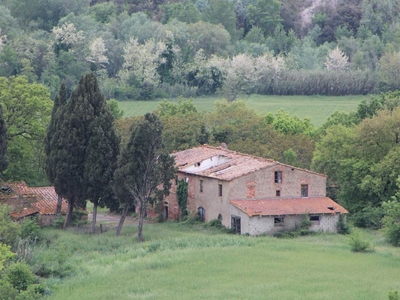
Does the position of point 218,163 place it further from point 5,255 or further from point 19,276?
point 19,276

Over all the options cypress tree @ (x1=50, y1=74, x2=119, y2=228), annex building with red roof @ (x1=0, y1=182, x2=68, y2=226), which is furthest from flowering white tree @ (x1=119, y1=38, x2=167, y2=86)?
cypress tree @ (x1=50, y1=74, x2=119, y2=228)

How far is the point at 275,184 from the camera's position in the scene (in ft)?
216

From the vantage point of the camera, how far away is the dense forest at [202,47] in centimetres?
11844

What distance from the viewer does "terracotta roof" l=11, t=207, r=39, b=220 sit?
65.1 meters

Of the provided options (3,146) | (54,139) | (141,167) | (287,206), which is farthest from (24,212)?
(287,206)

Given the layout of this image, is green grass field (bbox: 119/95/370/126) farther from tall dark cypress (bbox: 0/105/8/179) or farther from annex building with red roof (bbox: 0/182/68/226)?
tall dark cypress (bbox: 0/105/8/179)

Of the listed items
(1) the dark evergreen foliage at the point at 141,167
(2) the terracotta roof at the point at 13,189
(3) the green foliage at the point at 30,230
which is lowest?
(3) the green foliage at the point at 30,230

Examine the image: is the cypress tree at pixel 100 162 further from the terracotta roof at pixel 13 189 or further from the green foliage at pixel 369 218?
the green foliage at pixel 369 218

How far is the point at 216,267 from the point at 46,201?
19.4 metres

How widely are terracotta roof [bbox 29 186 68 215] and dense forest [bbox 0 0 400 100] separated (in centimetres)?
3764

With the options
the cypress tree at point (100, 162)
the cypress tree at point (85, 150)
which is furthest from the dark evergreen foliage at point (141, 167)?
the cypress tree at point (85, 150)

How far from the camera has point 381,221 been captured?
215ft

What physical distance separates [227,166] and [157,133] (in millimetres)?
7222

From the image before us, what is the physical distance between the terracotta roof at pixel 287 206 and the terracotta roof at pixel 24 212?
11.7 meters
